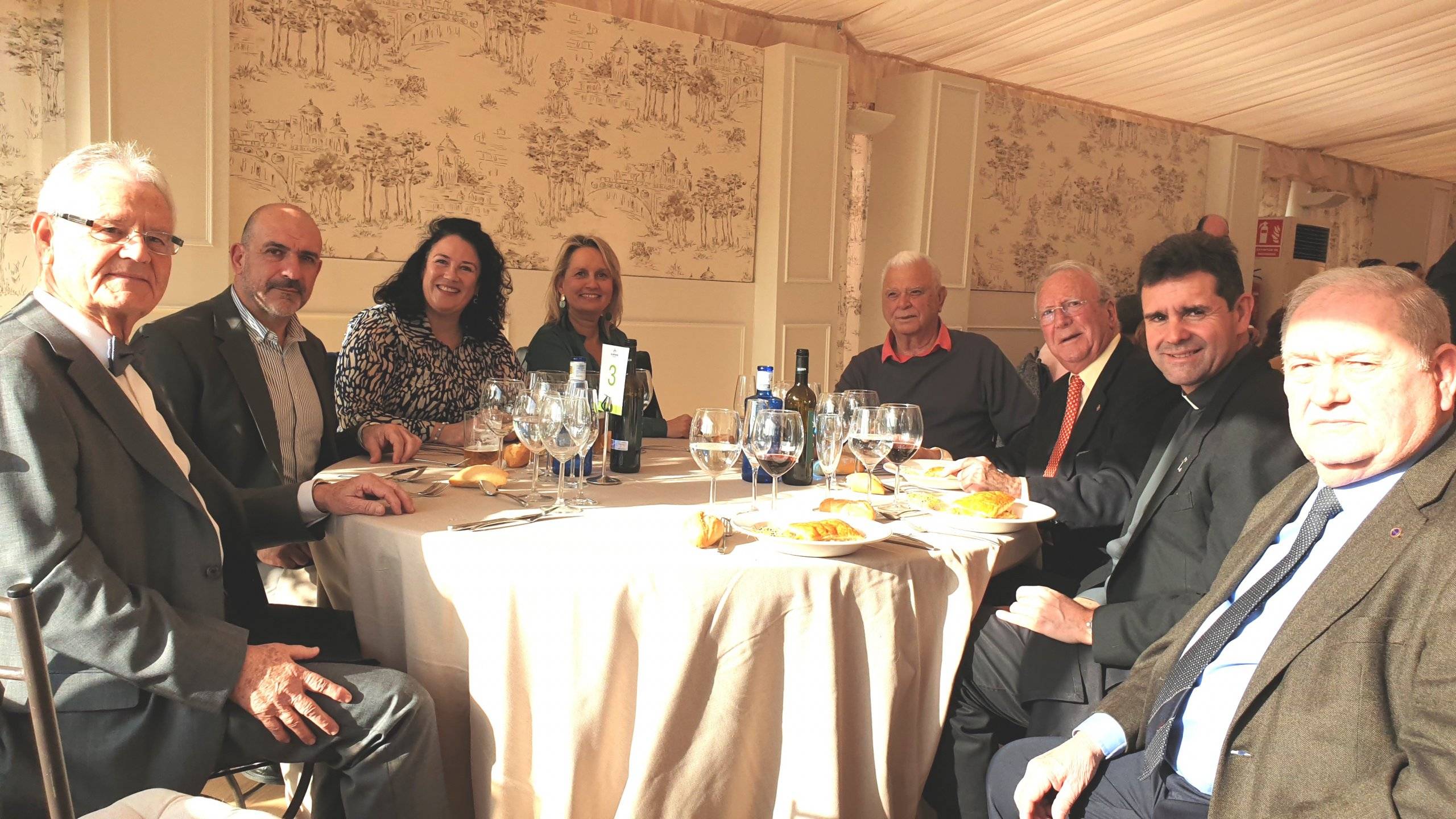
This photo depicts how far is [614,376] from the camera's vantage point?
2.34 metres

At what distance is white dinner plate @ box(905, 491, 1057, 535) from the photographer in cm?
192

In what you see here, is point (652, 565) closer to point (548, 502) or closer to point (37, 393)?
point (548, 502)

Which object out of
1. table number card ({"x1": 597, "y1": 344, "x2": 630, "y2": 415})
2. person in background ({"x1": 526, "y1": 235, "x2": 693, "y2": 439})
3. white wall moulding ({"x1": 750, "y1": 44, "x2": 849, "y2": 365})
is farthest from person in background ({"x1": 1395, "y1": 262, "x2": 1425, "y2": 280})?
white wall moulding ({"x1": 750, "y1": 44, "x2": 849, "y2": 365})

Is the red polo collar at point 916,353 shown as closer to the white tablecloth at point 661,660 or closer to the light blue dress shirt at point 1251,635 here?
the white tablecloth at point 661,660

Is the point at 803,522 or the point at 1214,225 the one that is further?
the point at 1214,225

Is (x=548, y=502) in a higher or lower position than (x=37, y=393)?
lower

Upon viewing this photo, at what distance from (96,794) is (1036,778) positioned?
1.43m

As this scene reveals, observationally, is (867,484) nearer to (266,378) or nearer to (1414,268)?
(266,378)

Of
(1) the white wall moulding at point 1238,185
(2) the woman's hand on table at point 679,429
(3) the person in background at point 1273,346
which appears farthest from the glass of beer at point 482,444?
(1) the white wall moulding at point 1238,185

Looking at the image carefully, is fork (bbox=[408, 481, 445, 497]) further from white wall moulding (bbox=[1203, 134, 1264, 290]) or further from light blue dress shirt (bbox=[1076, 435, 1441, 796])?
white wall moulding (bbox=[1203, 134, 1264, 290])

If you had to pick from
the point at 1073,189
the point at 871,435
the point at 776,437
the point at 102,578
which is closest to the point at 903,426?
the point at 871,435

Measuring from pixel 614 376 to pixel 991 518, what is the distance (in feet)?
3.08

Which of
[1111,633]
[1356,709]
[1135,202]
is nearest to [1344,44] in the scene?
[1135,202]

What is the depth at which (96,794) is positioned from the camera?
1445mm
